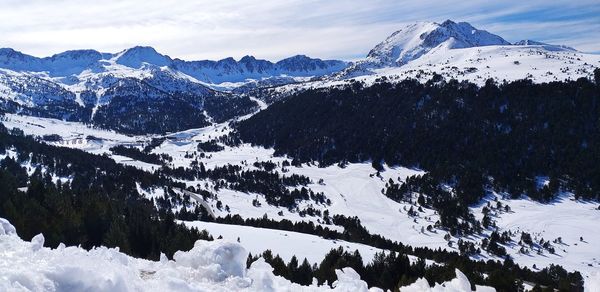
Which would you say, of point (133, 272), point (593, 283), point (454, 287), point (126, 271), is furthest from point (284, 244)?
point (593, 283)

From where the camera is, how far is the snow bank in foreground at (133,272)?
48.6ft

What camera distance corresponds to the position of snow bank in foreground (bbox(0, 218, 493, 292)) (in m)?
14.8

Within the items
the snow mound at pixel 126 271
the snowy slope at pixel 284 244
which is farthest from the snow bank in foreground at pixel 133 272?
the snowy slope at pixel 284 244

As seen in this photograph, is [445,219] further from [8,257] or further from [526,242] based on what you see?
[8,257]

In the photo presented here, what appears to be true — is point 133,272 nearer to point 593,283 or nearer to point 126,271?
point 126,271

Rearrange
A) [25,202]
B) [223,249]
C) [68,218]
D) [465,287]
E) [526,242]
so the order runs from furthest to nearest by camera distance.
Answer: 1. [526,242]
2. [25,202]
3. [68,218]
4. [223,249]
5. [465,287]

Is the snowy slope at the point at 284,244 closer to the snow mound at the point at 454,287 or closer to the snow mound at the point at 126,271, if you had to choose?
the snow mound at the point at 126,271

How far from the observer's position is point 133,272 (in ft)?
61.4

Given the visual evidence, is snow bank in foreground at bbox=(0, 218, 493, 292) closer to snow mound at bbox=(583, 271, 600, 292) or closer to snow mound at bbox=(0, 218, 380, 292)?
snow mound at bbox=(0, 218, 380, 292)

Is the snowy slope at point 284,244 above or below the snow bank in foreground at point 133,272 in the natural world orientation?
below

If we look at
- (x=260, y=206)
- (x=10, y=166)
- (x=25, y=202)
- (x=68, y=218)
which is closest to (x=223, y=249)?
(x=68, y=218)

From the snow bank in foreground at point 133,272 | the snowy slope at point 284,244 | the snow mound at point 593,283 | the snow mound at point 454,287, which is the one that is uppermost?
the snow bank in foreground at point 133,272

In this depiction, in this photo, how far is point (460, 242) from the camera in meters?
146

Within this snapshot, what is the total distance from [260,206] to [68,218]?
432 feet
